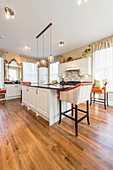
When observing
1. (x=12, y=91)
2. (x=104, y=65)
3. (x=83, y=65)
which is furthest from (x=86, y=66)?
(x=12, y=91)

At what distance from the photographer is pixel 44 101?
1.78 meters

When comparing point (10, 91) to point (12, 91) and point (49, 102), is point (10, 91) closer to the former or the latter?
point (12, 91)

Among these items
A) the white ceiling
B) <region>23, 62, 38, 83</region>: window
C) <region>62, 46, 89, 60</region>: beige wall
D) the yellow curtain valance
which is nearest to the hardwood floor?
the white ceiling

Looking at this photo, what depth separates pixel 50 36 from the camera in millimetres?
2971

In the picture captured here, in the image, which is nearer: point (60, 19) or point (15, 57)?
point (60, 19)

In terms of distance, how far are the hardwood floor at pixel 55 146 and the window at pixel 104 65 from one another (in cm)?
218

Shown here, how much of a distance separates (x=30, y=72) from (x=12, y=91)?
6.27ft

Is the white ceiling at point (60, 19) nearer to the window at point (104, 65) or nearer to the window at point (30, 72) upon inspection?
the window at point (104, 65)

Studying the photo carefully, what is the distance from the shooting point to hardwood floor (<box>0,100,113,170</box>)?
0.90 m

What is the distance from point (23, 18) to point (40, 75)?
4137 millimetres

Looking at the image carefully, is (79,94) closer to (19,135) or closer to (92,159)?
(92,159)

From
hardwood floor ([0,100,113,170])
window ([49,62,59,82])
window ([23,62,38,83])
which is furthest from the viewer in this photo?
window ([49,62,59,82])

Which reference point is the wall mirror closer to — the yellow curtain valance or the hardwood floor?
the hardwood floor

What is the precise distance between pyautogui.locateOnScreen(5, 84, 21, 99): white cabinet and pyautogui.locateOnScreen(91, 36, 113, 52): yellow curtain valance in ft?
15.2
